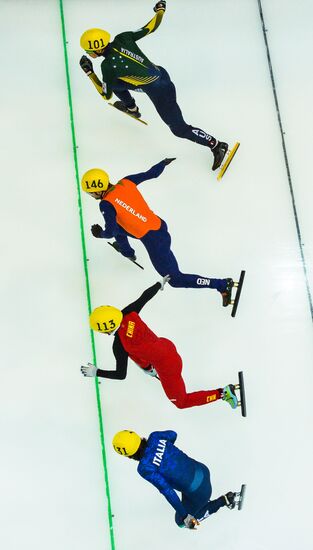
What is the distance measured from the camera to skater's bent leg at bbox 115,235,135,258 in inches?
229

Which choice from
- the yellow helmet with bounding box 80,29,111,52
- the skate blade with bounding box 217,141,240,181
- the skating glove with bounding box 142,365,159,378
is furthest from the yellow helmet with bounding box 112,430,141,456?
the yellow helmet with bounding box 80,29,111,52

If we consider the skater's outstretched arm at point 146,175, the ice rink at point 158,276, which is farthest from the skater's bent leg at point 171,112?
the skater's outstretched arm at point 146,175

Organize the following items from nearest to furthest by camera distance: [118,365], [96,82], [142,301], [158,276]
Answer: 1. [118,365]
2. [142,301]
3. [158,276]
4. [96,82]

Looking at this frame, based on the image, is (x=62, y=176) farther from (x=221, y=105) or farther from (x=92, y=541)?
(x=92, y=541)

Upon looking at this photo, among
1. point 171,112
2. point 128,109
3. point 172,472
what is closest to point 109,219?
point 171,112

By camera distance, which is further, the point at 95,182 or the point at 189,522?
the point at 95,182

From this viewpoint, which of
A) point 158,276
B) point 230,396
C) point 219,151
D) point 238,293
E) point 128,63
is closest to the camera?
point 230,396

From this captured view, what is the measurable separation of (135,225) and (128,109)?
132cm

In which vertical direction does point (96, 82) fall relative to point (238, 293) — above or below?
above

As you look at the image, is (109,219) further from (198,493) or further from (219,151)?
(198,493)

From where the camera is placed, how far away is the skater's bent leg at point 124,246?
19.1 feet

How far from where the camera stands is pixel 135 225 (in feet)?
18.6

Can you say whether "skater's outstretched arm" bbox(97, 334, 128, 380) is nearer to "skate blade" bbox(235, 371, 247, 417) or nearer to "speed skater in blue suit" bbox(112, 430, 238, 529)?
"speed skater in blue suit" bbox(112, 430, 238, 529)

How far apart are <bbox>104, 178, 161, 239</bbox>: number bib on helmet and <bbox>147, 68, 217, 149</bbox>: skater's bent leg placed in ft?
3.02
